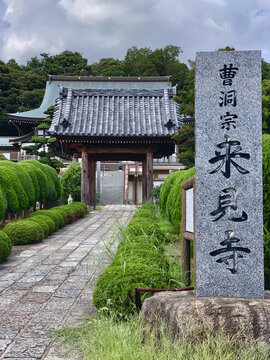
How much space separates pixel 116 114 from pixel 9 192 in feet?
26.1

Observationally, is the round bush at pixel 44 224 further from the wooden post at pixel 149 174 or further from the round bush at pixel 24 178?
the wooden post at pixel 149 174

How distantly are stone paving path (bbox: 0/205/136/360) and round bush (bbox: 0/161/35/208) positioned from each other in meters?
2.98

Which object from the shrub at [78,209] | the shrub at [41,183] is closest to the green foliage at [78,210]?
the shrub at [78,209]

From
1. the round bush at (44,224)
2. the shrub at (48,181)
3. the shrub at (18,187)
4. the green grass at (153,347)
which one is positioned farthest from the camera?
the shrub at (48,181)

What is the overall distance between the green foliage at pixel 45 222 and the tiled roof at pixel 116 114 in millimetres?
5539

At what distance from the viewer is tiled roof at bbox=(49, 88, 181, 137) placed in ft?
49.0

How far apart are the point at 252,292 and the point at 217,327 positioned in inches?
25.5

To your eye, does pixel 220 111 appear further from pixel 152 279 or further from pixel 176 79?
pixel 176 79

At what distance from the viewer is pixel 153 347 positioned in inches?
99.9

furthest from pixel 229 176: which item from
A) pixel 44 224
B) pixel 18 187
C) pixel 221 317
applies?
pixel 18 187

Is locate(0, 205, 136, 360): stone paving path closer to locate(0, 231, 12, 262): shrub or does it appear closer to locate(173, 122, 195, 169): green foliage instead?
locate(0, 231, 12, 262): shrub

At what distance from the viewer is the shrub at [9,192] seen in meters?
9.46

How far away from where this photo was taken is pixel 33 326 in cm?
347

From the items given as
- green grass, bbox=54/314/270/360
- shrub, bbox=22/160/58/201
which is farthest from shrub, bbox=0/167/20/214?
green grass, bbox=54/314/270/360
